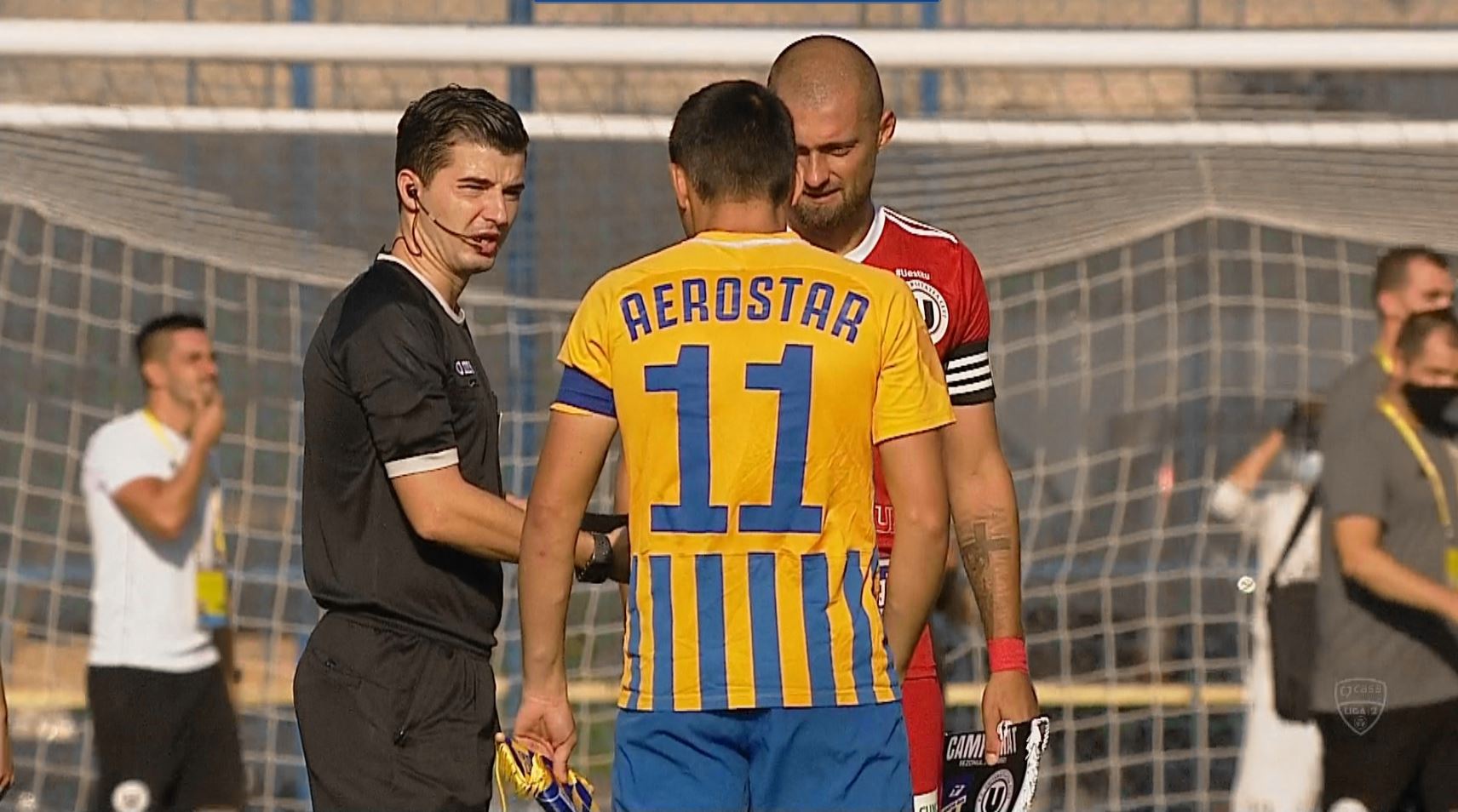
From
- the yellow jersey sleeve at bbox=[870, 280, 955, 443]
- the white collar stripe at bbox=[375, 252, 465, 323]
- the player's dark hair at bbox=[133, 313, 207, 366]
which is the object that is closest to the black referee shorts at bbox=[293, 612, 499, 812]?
the white collar stripe at bbox=[375, 252, 465, 323]

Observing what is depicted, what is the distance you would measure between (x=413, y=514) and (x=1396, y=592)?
332 centimetres

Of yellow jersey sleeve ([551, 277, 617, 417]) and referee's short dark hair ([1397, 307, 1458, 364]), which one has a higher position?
referee's short dark hair ([1397, 307, 1458, 364])

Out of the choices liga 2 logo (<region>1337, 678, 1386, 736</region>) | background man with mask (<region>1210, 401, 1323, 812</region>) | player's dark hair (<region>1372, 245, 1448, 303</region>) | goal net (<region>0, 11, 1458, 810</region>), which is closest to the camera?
liga 2 logo (<region>1337, 678, 1386, 736</region>)

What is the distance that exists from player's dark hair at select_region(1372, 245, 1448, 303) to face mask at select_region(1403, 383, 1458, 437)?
0.32 m

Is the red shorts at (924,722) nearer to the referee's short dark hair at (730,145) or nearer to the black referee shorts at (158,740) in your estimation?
the referee's short dark hair at (730,145)

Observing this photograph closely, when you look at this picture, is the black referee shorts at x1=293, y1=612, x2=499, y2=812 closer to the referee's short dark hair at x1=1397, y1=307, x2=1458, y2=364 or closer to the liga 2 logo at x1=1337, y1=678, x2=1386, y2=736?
the liga 2 logo at x1=1337, y1=678, x2=1386, y2=736

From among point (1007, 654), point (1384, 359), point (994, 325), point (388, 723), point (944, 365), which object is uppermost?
point (994, 325)

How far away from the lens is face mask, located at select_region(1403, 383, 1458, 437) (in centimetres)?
621

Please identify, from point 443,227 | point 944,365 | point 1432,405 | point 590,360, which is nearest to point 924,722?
point 944,365

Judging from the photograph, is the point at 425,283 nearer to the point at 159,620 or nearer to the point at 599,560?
the point at 599,560

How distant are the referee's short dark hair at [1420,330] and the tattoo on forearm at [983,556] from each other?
8.21ft

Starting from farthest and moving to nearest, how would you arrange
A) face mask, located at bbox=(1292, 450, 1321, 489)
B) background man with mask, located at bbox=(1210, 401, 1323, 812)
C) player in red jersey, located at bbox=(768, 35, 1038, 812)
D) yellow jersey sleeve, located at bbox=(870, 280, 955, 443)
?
1. background man with mask, located at bbox=(1210, 401, 1323, 812)
2. face mask, located at bbox=(1292, 450, 1321, 489)
3. player in red jersey, located at bbox=(768, 35, 1038, 812)
4. yellow jersey sleeve, located at bbox=(870, 280, 955, 443)

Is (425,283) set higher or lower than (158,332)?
lower

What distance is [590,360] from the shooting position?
338cm
